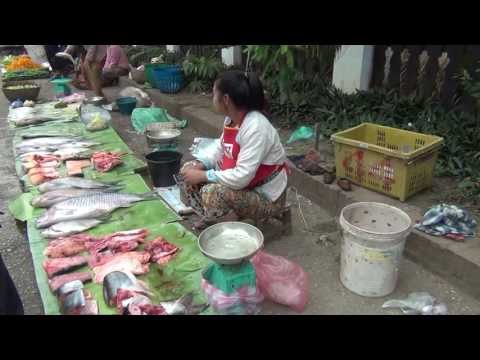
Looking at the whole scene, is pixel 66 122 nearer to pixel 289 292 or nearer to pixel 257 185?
pixel 257 185

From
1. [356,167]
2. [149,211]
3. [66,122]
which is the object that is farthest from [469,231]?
[66,122]

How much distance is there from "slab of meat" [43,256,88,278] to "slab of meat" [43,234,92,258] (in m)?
0.08

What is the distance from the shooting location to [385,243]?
2.80 metres

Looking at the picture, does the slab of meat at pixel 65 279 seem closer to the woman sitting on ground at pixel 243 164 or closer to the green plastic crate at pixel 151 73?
the woman sitting on ground at pixel 243 164

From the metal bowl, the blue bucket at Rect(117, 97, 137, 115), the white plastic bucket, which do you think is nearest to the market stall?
the metal bowl

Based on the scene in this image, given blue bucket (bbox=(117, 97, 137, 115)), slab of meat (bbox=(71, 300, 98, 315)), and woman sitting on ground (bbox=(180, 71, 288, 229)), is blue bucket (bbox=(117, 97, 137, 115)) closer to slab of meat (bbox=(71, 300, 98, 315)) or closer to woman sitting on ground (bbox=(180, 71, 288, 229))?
woman sitting on ground (bbox=(180, 71, 288, 229))

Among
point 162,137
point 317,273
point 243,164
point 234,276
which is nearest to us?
point 234,276

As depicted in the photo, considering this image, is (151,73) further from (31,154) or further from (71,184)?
(71,184)

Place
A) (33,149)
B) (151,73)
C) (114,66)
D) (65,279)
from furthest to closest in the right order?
(114,66), (151,73), (33,149), (65,279)

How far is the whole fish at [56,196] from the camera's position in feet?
13.9

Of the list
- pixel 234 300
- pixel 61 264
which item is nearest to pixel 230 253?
pixel 234 300

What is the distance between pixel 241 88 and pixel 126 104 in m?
5.14

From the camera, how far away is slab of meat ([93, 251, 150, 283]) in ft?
10.6

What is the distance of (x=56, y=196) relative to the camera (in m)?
4.31
